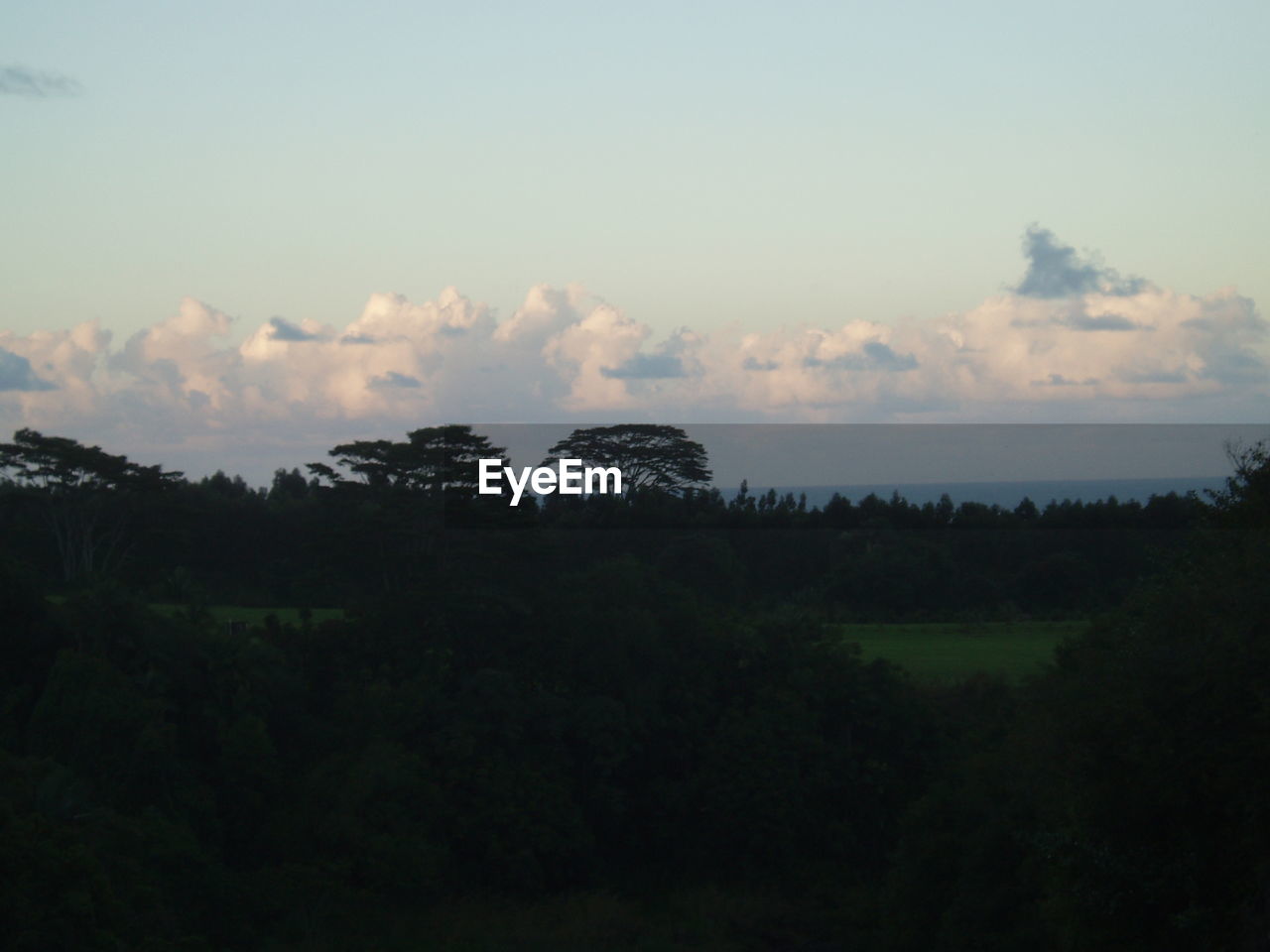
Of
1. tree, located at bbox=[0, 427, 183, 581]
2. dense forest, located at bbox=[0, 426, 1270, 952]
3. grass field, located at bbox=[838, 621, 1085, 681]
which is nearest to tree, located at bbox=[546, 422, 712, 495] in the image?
dense forest, located at bbox=[0, 426, 1270, 952]

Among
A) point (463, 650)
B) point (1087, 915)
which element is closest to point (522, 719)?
point (463, 650)

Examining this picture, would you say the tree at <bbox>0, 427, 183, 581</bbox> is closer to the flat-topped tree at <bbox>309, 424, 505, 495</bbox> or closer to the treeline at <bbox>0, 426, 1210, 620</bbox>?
the treeline at <bbox>0, 426, 1210, 620</bbox>

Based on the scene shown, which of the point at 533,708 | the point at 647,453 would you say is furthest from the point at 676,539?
the point at 533,708

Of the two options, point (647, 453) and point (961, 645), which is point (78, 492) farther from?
point (961, 645)

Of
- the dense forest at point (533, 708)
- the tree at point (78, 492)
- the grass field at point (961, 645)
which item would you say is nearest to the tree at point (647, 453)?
the dense forest at point (533, 708)

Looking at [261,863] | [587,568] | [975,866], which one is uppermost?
[587,568]

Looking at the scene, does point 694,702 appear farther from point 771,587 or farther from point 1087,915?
point 1087,915
